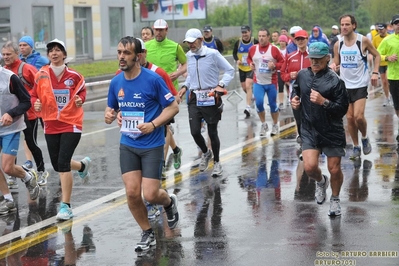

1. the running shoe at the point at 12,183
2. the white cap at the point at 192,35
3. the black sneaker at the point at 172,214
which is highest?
the white cap at the point at 192,35

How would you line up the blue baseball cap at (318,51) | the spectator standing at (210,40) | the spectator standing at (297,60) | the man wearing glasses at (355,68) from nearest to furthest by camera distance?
the blue baseball cap at (318,51), the man wearing glasses at (355,68), the spectator standing at (297,60), the spectator standing at (210,40)

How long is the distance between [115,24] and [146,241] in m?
44.3

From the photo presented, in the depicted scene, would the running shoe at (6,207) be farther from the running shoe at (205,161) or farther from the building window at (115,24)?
the building window at (115,24)

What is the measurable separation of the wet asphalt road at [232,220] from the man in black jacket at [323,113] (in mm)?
532

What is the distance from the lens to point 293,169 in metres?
11.8

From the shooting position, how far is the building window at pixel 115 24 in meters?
50.6

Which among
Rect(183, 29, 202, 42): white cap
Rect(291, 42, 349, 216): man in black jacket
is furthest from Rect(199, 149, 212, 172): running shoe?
Rect(291, 42, 349, 216): man in black jacket

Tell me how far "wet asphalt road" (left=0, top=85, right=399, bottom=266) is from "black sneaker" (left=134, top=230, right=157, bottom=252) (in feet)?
0.24

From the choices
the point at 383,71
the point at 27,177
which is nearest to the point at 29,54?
the point at 27,177

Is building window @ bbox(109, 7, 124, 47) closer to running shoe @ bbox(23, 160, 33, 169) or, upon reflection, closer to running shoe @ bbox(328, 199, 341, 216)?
running shoe @ bbox(23, 160, 33, 169)

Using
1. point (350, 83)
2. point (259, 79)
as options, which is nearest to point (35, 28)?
point (259, 79)

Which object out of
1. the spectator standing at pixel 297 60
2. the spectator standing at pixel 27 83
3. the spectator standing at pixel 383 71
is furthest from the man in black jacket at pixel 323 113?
the spectator standing at pixel 383 71

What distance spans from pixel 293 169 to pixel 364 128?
1366 millimetres

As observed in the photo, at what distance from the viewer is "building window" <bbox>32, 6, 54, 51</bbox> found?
4334 centimetres
